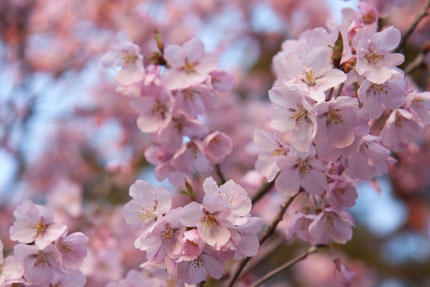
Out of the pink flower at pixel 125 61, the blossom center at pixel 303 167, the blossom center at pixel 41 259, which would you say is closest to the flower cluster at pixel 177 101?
the pink flower at pixel 125 61

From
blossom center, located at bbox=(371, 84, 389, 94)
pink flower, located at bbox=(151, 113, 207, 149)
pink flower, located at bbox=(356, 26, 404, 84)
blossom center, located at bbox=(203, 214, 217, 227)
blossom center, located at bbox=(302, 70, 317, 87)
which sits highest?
pink flower, located at bbox=(356, 26, 404, 84)

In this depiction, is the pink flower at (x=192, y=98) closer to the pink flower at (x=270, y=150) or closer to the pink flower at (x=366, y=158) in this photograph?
the pink flower at (x=270, y=150)

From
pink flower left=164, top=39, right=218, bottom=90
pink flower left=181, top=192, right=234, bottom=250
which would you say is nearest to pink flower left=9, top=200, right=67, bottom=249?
pink flower left=181, top=192, right=234, bottom=250

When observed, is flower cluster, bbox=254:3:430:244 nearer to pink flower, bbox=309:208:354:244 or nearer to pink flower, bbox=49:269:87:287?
pink flower, bbox=309:208:354:244

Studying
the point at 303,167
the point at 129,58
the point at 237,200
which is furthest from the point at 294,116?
the point at 129,58

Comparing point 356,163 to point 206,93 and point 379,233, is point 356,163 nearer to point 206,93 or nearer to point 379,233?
point 206,93

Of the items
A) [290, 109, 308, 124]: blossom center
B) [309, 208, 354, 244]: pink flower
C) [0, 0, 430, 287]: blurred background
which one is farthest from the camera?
[0, 0, 430, 287]: blurred background
